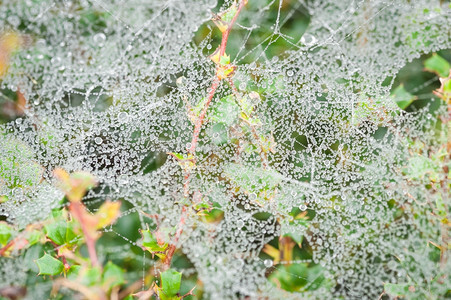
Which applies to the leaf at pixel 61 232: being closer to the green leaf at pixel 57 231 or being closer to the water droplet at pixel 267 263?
the green leaf at pixel 57 231

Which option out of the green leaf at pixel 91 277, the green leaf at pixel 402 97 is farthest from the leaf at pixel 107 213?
the green leaf at pixel 402 97

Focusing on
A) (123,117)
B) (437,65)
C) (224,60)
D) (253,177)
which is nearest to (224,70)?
(224,60)

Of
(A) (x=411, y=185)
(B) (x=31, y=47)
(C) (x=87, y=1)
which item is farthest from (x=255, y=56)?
(B) (x=31, y=47)

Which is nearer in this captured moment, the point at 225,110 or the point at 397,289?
the point at 397,289

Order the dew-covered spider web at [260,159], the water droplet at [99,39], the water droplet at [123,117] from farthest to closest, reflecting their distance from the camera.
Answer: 1. the water droplet at [99,39]
2. the water droplet at [123,117]
3. the dew-covered spider web at [260,159]

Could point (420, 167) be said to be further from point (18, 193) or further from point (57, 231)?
point (18, 193)

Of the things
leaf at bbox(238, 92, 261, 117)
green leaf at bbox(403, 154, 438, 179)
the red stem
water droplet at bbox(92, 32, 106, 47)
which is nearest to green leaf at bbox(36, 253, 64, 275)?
the red stem

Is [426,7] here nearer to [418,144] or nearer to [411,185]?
[418,144]
